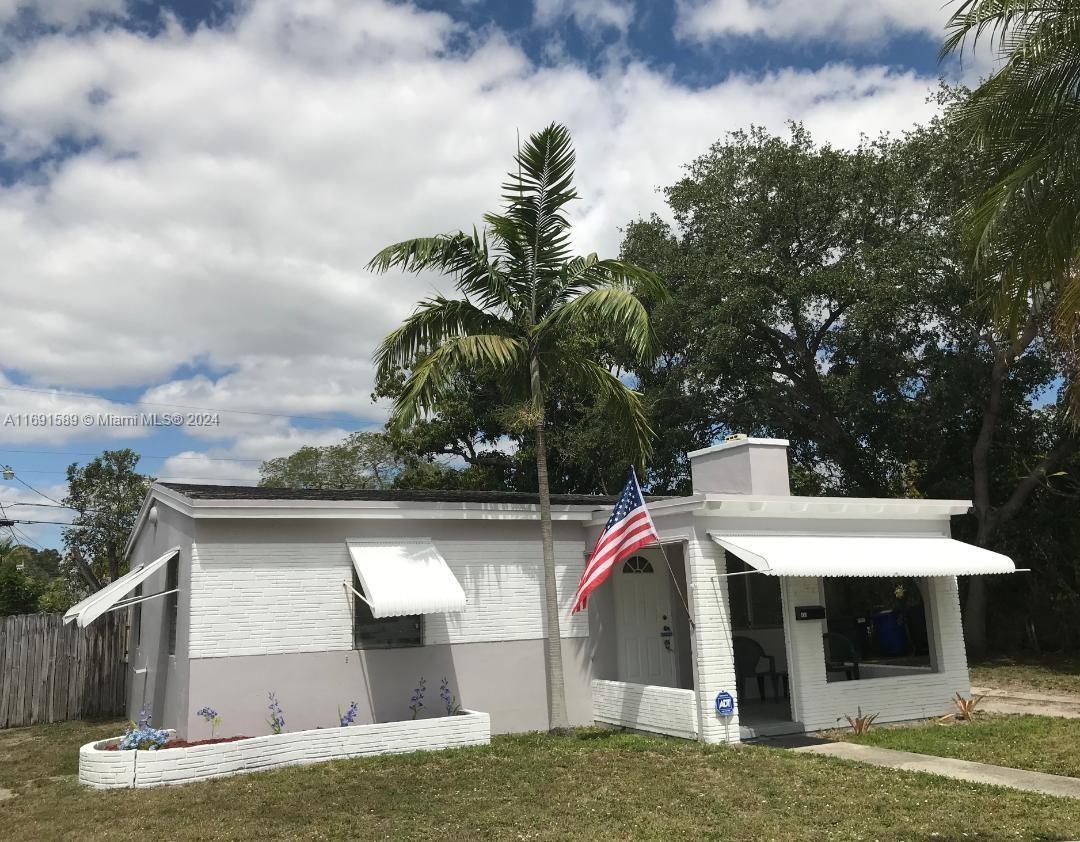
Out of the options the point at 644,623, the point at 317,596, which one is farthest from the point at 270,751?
the point at 644,623

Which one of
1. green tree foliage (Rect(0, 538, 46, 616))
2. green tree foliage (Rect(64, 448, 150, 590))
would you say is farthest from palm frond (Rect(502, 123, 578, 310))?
green tree foliage (Rect(64, 448, 150, 590))

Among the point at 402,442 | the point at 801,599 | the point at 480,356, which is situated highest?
the point at 402,442

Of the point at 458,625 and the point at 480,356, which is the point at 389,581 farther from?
the point at 480,356

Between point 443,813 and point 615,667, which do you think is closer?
point 443,813

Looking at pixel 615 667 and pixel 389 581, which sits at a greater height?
pixel 389 581

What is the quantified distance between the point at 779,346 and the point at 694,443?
3.42 meters

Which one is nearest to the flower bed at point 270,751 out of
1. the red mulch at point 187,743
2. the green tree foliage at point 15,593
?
the red mulch at point 187,743

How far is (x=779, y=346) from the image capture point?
2309cm

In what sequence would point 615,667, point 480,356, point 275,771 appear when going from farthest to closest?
point 615,667 → point 480,356 → point 275,771


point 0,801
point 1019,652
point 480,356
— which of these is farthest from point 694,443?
point 0,801

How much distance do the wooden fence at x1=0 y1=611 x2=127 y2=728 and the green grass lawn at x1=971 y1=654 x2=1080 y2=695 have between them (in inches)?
626

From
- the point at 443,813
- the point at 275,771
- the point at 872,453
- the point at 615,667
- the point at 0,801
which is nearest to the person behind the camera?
the point at 443,813

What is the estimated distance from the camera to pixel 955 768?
9117 mm

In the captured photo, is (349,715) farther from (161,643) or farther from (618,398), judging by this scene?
(618,398)
